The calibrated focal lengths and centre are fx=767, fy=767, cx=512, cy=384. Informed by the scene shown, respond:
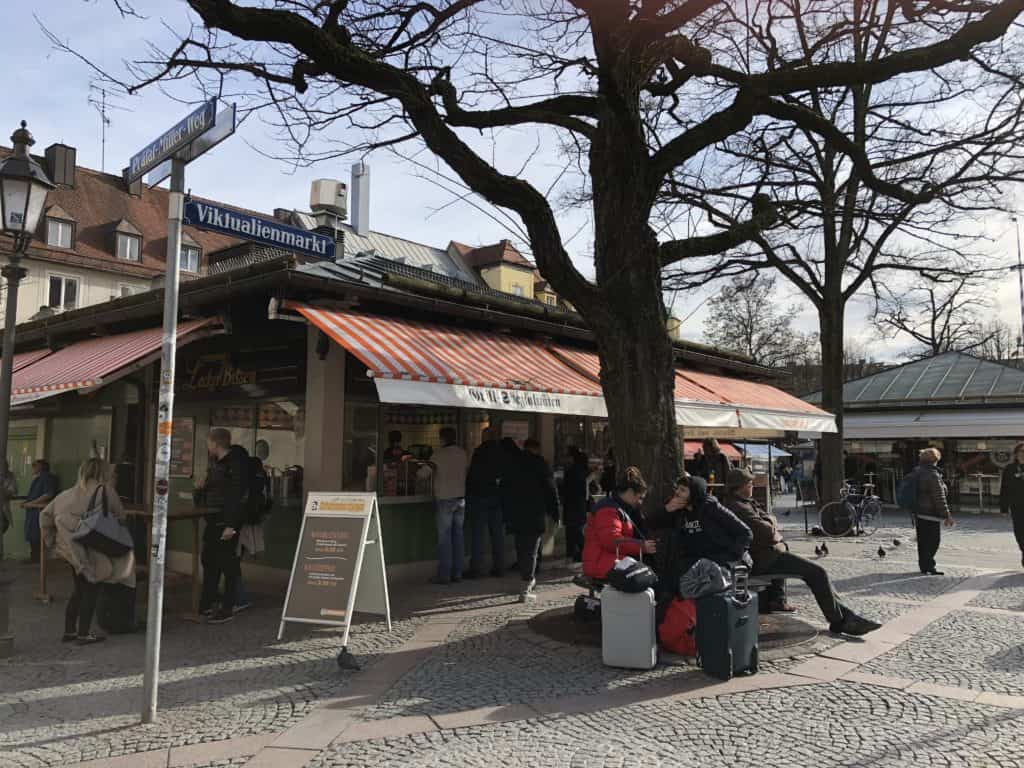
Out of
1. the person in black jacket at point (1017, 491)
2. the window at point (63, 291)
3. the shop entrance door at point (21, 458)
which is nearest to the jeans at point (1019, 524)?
the person in black jacket at point (1017, 491)

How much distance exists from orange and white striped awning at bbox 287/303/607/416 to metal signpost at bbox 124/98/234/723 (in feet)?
7.51

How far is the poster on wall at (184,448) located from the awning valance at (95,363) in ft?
4.53

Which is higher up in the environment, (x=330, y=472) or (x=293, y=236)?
(x=293, y=236)

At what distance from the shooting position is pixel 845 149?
8.11 metres

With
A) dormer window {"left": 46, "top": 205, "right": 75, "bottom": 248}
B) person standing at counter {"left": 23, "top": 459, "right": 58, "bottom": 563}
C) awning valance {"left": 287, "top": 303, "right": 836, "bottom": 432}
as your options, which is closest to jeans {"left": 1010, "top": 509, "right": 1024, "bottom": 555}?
awning valance {"left": 287, "top": 303, "right": 836, "bottom": 432}

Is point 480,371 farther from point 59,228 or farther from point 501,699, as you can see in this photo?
point 59,228

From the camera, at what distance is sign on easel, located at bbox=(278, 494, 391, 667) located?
654cm

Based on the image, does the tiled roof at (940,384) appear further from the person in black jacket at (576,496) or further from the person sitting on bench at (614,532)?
the person sitting on bench at (614,532)

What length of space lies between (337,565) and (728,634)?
3.31 m

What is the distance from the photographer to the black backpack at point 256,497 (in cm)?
754

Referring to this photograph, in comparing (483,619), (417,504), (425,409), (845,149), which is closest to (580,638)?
(483,619)

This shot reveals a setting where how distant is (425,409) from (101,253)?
34441mm

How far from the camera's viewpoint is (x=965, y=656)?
6121mm

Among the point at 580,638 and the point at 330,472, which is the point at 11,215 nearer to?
the point at 330,472
